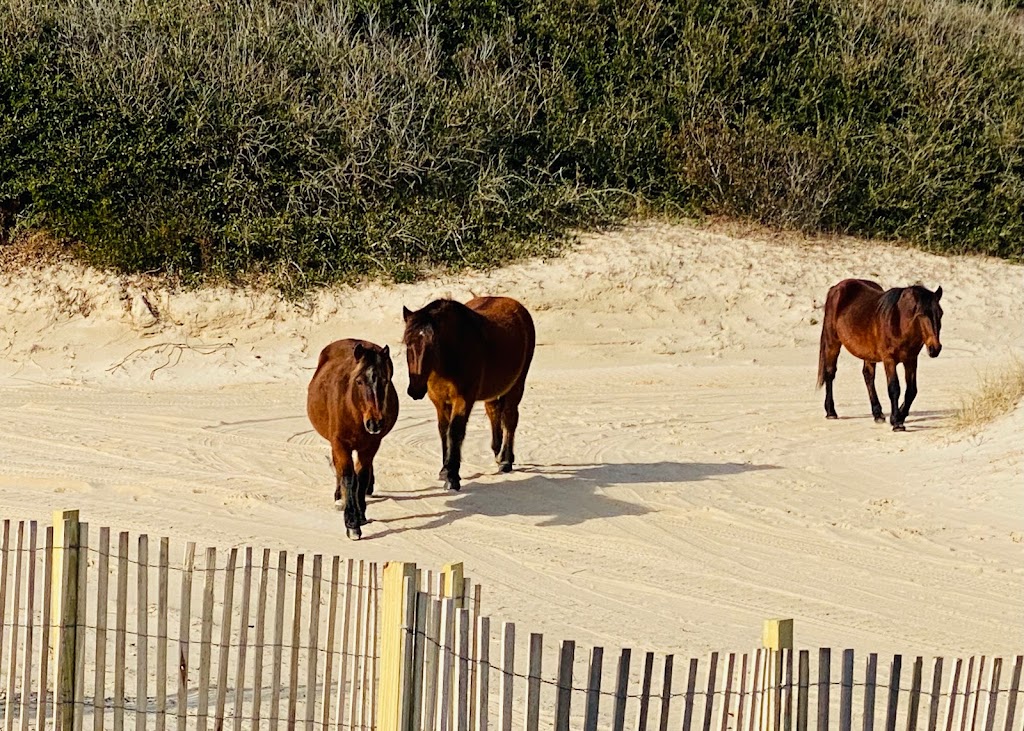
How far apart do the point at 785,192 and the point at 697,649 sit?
16.0 m

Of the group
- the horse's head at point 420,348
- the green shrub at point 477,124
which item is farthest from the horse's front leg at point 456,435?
the green shrub at point 477,124

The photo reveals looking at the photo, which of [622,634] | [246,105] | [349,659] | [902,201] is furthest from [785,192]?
[349,659]

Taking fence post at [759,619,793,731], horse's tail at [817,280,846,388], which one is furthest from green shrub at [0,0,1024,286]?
fence post at [759,619,793,731]

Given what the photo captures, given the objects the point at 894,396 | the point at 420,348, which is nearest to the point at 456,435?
the point at 420,348

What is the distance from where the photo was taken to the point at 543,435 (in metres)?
15.3

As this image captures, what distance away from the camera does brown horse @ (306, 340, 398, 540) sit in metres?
10.4

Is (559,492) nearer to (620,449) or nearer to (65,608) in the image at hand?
(620,449)

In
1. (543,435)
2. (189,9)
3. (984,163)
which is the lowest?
(543,435)

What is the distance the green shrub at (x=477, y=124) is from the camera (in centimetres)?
2083

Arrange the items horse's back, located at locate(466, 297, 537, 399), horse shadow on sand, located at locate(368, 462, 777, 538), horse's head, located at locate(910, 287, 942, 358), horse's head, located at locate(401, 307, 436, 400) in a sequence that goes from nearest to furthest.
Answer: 1. horse's head, located at locate(401, 307, 436, 400)
2. horse shadow on sand, located at locate(368, 462, 777, 538)
3. horse's back, located at locate(466, 297, 537, 399)
4. horse's head, located at locate(910, 287, 942, 358)

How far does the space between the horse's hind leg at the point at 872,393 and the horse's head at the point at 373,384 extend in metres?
7.62

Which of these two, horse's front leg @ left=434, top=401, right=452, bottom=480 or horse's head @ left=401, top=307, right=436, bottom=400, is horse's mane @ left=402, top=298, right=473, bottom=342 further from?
horse's front leg @ left=434, top=401, right=452, bottom=480

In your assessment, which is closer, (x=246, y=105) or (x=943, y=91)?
Result: (x=246, y=105)

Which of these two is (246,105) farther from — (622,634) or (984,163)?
(622,634)
